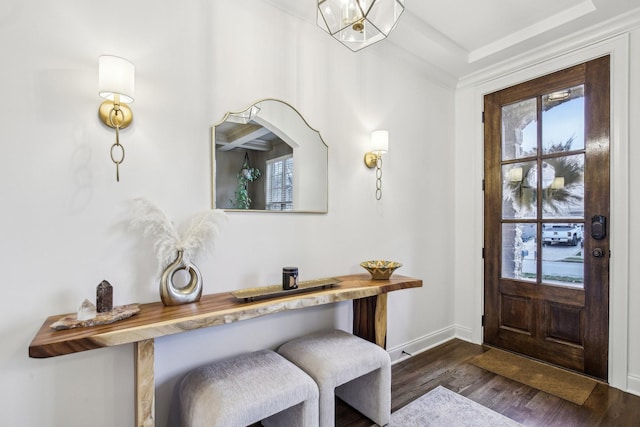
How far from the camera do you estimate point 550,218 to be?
103 inches

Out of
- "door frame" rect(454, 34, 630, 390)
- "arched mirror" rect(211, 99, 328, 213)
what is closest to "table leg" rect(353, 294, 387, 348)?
"arched mirror" rect(211, 99, 328, 213)

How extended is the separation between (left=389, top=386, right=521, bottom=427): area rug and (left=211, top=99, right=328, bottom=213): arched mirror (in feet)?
4.65

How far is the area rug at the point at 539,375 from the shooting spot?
87.1 inches

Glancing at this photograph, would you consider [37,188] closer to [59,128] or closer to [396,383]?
[59,128]

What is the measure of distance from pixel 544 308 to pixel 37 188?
355 cm

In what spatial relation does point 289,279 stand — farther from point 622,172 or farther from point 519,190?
point 622,172

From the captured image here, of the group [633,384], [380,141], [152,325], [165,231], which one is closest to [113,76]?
[165,231]

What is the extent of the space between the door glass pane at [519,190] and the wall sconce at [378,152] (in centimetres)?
129

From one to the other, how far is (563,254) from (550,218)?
1.01 feet

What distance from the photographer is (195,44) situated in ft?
5.64

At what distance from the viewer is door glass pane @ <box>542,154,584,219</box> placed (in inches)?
97.6

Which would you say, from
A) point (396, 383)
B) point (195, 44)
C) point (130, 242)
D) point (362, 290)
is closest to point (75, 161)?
point (130, 242)

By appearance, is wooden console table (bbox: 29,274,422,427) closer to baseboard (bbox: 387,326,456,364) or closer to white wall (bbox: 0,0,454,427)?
white wall (bbox: 0,0,454,427)

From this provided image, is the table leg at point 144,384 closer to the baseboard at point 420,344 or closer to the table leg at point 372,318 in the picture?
the table leg at point 372,318
